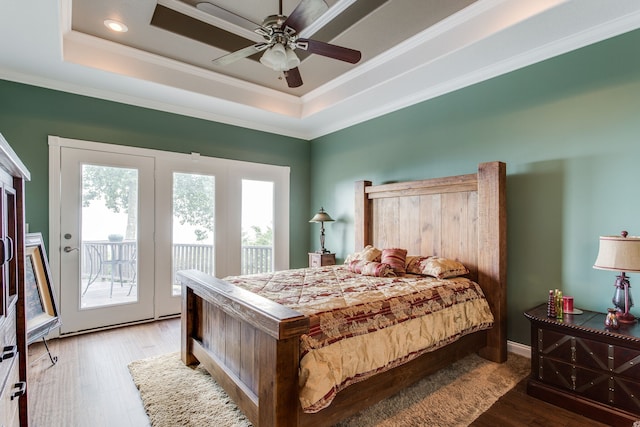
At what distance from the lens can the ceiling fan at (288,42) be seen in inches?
78.7

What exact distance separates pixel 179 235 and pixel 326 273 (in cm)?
213

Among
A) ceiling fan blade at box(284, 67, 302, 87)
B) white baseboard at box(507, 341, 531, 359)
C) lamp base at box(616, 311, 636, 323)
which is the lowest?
white baseboard at box(507, 341, 531, 359)

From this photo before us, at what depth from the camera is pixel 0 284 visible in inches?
45.3

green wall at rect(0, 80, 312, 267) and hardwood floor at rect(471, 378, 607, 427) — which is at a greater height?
green wall at rect(0, 80, 312, 267)

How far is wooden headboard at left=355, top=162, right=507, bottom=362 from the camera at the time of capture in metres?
2.80

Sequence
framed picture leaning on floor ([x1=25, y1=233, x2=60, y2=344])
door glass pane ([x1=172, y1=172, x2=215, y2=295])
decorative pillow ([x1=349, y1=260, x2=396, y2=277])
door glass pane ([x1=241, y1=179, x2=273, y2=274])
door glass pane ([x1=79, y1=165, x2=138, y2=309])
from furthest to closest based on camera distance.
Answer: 1. door glass pane ([x1=241, y1=179, x2=273, y2=274])
2. door glass pane ([x1=172, y1=172, x2=215, y2=295])
3. door glass pane ([x1=79, y1=165, x2=138, y2=309])
4. decorative pillow ([x1=349, y1=260, x2=396, y2=277])
5. framed picture leaning on floor ([x1=25, y1=233, x2=60, y2=344])

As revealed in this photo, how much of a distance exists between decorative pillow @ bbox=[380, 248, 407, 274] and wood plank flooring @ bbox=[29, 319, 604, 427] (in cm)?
125

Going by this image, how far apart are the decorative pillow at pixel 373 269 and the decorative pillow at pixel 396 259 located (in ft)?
0.25

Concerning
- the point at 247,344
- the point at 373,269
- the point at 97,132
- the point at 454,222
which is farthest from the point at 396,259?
the point at 97,132

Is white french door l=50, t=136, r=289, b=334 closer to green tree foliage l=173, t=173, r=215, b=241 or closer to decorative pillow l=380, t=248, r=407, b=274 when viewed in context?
green tree foliage l=173, t=173, r=215, b=241

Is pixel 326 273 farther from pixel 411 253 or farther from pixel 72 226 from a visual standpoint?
pixel 72 226

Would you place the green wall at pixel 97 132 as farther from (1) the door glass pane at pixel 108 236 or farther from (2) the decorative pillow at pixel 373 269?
(2) the decorative pillow at pixel 373 269

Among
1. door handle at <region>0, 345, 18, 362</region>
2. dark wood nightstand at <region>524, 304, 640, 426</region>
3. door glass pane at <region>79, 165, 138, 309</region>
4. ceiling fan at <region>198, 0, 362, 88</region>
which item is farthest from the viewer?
door glass pane at <region>79, 165, 138, 309</region>

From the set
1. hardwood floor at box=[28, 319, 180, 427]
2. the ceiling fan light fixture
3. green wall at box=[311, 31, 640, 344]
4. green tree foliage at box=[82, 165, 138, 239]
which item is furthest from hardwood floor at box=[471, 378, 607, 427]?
green tree foliage at box=[82, 165, 138, 239]
